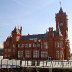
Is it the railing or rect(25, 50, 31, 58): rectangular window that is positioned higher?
rect(25, 50, 31, 58): rectangular window

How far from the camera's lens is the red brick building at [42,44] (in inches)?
3381

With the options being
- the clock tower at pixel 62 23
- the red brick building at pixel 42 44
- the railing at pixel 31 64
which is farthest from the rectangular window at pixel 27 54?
the railing at pixel 31 64

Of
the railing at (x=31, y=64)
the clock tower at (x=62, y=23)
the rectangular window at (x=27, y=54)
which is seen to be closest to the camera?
the railing at (x=31, y=64)

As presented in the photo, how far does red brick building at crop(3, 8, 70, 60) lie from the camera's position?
85.9 metres

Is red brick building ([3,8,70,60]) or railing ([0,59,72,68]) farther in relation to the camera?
red brick building ([3,8,70,60])

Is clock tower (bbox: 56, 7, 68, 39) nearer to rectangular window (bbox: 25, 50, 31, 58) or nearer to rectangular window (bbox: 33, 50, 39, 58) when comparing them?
→ rectangular window (bbox: 33, 50, 39, 58)

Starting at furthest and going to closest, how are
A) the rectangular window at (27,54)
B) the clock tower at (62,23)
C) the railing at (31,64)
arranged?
the clock tower at (62,23) → the rectangular window at (27,54) → the railing at (31,64)

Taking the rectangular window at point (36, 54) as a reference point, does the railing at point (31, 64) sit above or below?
below

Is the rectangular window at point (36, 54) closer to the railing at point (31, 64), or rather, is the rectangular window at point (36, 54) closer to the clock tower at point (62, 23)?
the clock tower at point (62, 23)

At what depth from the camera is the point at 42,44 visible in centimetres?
8831

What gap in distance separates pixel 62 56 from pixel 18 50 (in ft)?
54.9

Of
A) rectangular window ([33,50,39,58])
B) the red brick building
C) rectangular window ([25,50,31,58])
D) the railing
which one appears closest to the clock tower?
the red brick building

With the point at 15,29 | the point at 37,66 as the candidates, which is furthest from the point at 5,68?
the point at 15,29

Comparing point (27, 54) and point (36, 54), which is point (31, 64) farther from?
point (27, 54)
